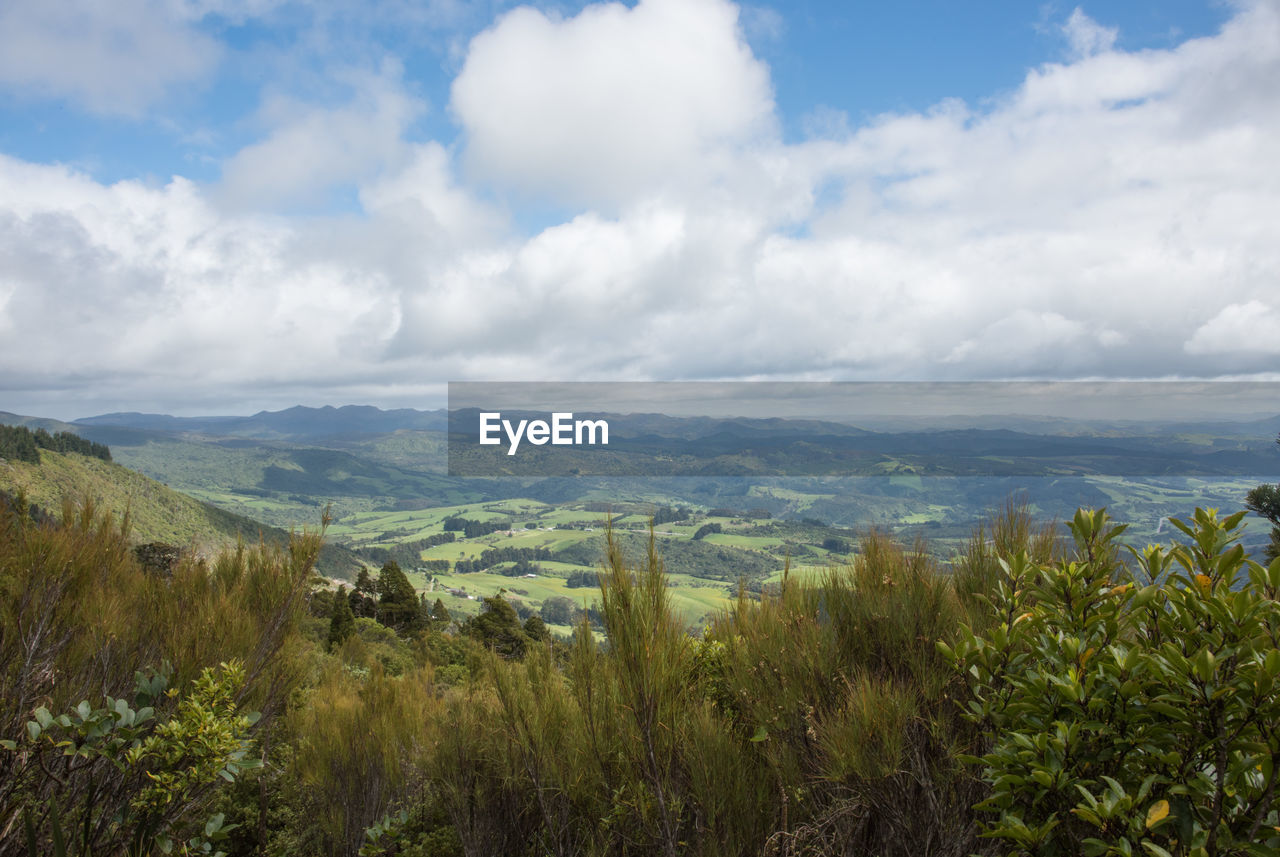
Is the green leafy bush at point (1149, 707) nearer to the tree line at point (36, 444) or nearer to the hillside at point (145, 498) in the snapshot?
the hillside at point (145, 498)

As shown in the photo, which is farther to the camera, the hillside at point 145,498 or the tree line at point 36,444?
the tree line at point 36,444

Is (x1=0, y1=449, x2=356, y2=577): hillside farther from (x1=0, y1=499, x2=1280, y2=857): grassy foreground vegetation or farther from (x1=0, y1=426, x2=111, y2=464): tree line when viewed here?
(x1=0, y1=499, x2=1280, y2=857): grassy foreground vegetation

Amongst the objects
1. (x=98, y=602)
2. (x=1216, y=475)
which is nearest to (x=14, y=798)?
(x=98, y=602)

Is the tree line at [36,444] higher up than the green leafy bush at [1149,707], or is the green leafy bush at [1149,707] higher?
the green leafy bush at [1149,707]

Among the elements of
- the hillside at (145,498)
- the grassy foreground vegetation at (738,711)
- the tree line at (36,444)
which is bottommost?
the hillside at (145,498)

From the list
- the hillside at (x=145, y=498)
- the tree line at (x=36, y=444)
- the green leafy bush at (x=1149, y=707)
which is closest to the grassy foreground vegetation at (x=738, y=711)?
the green leafy bush at (x=1149, y=707)

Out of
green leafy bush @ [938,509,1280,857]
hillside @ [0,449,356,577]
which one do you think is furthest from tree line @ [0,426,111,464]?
green leafy bush @ [938,509,1280,857]

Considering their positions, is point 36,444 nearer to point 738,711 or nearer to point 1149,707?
point 738,711

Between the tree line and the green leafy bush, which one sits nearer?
the green leafy bush

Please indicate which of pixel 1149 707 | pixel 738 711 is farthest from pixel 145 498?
pixel 1149 707
